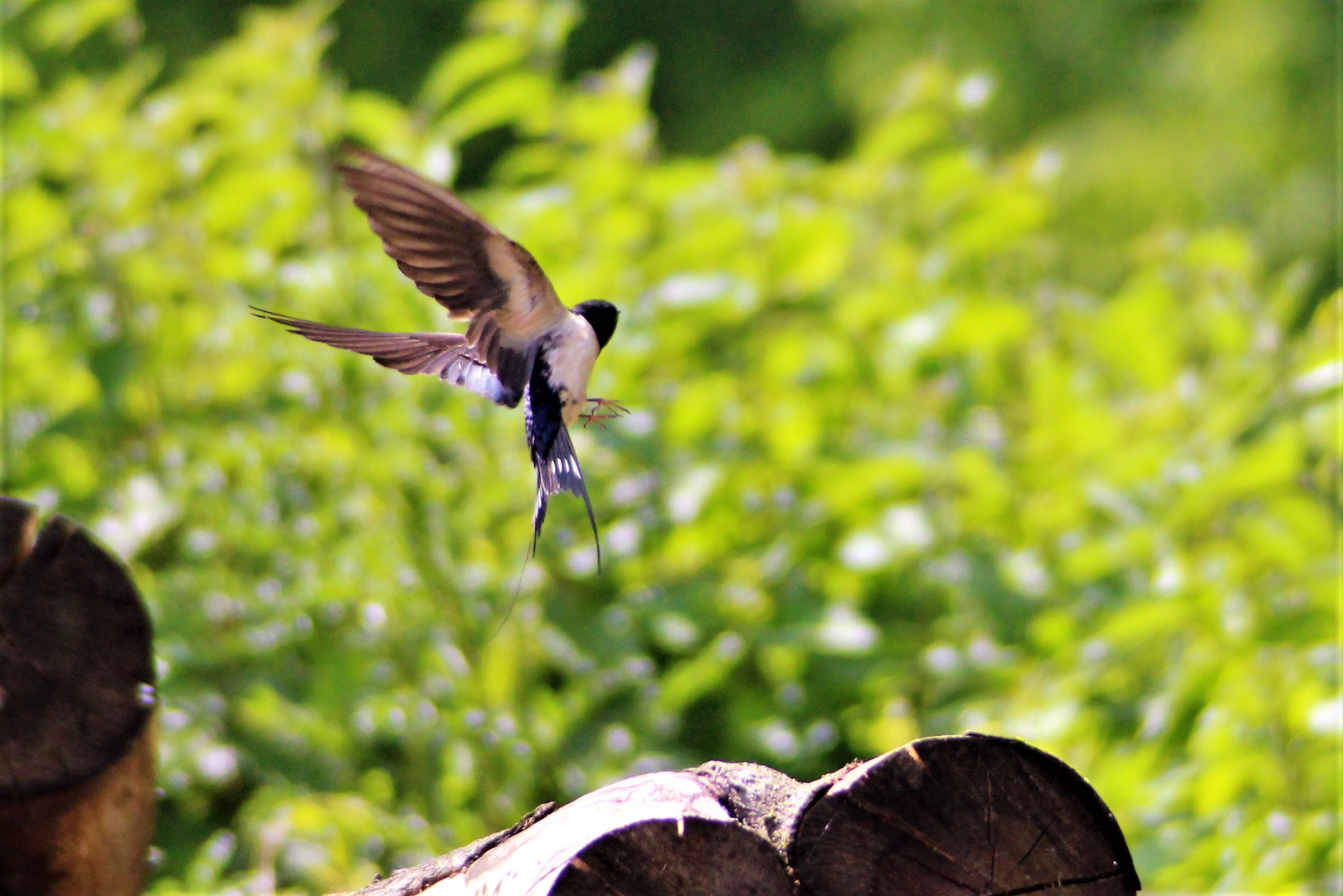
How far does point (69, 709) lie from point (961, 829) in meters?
0.67

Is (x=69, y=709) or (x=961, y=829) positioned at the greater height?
(x=69, y=709)

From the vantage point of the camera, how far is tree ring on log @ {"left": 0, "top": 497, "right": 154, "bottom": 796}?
992 millimetres

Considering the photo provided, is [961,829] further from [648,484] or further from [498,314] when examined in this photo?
[648,484]

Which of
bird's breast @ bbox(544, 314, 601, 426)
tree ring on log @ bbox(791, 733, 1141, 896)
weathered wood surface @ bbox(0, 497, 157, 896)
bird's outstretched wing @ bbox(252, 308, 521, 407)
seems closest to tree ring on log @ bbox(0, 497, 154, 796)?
weathered wood surface @ bbox(0, 497, 157, 896)

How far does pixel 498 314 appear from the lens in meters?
0.90

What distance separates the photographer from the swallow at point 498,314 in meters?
0.82

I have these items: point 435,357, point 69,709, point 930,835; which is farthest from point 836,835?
point 69,709

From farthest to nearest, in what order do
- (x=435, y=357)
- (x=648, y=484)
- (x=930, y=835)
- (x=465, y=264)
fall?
(x=648, y=484)
(x=435, y=357)
(x=465, y=264)
(x=930, y=835)

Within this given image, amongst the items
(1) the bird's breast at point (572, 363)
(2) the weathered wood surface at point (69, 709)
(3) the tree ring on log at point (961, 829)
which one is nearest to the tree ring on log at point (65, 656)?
(2) the weathered wood surface at point (69, 709)

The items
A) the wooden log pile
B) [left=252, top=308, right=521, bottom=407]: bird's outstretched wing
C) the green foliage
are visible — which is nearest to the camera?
the wooden log pile

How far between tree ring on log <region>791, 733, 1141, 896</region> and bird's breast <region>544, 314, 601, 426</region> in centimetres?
32

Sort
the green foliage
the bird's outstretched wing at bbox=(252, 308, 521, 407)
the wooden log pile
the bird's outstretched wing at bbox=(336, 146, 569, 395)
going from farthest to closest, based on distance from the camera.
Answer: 1. the green foliage
2. the bird's outstretched wing at bbox=(252, 308, 521, 407)
3. the bird's outstretched wing at bbox=(336, 146, 569, 395)
4. the wooden log pile

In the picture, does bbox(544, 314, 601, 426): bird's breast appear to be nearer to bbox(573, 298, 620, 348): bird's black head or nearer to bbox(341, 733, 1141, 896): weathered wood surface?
bbox(573, 298, 620, 348): bird's black head

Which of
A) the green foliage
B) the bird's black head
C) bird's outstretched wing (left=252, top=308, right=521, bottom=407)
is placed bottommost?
the bird's black head
